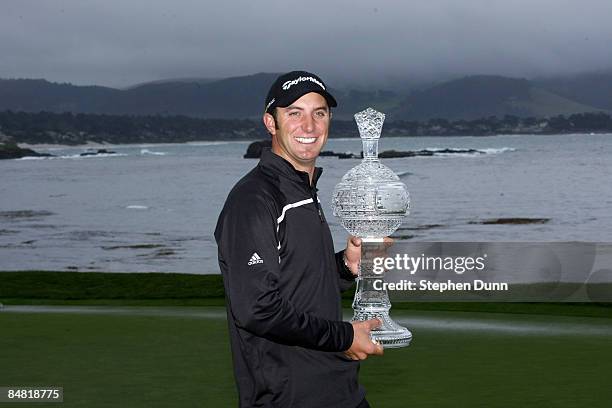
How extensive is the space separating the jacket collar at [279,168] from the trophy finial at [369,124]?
2.31m

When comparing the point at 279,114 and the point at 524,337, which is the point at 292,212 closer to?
the point at 279,114

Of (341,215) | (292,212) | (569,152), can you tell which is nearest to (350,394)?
(292,212)

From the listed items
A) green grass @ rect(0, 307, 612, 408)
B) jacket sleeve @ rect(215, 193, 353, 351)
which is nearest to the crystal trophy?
green grass @ rect(0, 307, 612, 408)

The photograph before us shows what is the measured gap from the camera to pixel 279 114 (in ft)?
12.4

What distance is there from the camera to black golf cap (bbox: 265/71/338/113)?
370 cm

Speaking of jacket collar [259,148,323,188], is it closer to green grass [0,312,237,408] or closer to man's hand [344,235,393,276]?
man's hand [344,235,393,276]

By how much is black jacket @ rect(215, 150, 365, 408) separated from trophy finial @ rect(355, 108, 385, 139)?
2250 mm

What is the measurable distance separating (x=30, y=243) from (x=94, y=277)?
44125 millimetres

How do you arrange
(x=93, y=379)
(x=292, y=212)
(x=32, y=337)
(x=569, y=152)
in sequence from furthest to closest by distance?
(x=569, y=152) → (x=32, y=337) → (x=93, y=379) → (x=292, y=212)

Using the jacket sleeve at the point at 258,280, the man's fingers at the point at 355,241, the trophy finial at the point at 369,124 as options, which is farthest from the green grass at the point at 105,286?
the jacket sleeve at the point at 258,280

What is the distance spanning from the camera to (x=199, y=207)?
88500 mm

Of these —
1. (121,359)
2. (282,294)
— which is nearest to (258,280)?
(282,294)

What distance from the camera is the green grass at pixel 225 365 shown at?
744 cm

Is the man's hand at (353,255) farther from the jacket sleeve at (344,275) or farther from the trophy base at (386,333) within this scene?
the trophy base at (386,333)
